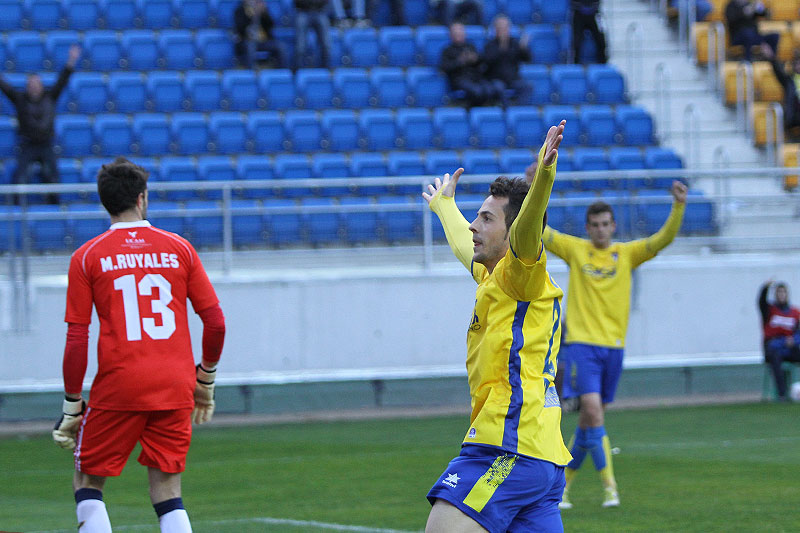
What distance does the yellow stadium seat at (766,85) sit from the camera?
22250 millimetres

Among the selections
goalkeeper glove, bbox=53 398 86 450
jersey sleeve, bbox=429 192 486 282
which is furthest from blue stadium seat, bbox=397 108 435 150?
goalkeeper glove, bbox=53 398 86 450

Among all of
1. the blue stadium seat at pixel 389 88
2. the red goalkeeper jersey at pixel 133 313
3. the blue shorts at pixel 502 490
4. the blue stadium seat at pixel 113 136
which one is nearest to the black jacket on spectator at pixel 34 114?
the blue stadium seat at pixel 113 136

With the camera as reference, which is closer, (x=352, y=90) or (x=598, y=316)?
(x=598, y=316)

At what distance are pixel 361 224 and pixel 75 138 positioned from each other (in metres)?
5.01

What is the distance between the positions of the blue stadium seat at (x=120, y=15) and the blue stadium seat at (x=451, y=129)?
566 cm

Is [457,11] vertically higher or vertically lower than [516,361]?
higher

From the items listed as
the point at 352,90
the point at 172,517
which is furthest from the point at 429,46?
the point at 172,517

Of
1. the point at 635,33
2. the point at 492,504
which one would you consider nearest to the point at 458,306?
the point at 635,33

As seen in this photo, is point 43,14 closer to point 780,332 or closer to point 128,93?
point 128,93

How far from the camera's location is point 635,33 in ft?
75.4

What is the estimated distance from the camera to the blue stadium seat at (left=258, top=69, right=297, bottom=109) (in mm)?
20141

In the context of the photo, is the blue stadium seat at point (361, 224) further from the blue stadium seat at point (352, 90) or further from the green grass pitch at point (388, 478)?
the blue stadium seat at point (352, 90)

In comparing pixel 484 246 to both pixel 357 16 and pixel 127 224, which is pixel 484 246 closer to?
pixel 127 224

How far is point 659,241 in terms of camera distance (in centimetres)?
905
